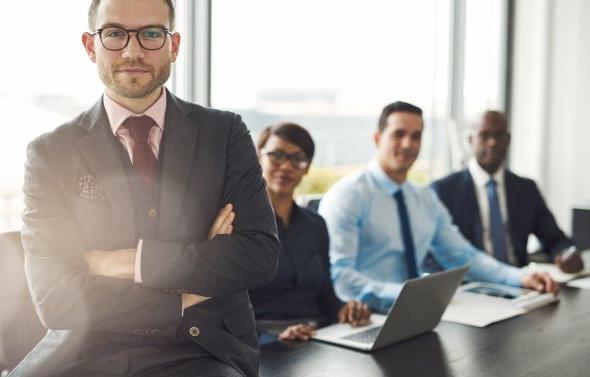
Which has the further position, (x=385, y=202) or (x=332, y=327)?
(x=385, y=202)

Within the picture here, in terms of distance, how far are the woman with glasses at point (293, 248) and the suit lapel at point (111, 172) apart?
914 mm

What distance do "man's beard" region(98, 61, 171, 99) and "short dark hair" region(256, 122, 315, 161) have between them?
38.5 inches

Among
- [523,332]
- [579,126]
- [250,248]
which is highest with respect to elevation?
[579,126]

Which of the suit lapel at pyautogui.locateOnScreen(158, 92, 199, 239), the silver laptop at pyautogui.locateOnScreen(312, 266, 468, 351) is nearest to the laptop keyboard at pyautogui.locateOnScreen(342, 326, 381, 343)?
the silver laptop at pyautogui.locateOnScreen(312, 266, 468, 351)

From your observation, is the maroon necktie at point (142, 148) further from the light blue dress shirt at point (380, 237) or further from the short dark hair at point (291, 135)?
the light blue dress shirt at point (380, 237)

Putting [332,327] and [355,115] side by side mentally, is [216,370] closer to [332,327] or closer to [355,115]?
[332,327]

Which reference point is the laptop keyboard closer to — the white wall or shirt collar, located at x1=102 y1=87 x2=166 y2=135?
shirt collar, located at x1=102 y1=87 x2=166 y2=135

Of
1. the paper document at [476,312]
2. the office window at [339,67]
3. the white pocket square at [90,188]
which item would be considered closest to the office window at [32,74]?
the office window at [339,67]

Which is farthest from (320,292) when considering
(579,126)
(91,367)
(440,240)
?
(579,126)

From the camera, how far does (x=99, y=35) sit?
5.98 feet

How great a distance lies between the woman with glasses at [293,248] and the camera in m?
2.64

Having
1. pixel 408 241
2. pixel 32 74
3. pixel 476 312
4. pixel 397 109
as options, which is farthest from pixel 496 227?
pixel 32 74

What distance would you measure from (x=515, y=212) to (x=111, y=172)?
9.20 ft

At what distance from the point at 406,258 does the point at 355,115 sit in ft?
5.86
